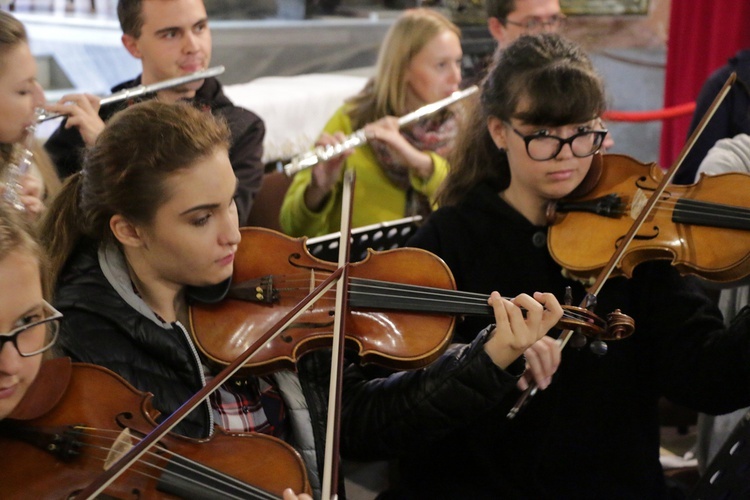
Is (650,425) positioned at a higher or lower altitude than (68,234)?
lower

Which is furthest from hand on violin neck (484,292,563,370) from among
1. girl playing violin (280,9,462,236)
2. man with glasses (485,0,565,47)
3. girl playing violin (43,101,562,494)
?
man with glasses (485,0,565,47)

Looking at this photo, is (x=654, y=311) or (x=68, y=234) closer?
(x=68, y=234)

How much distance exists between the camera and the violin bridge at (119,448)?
0.98 metres

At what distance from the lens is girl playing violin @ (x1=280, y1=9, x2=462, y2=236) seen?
2.29 m

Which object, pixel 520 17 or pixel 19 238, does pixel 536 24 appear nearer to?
pixel 520 17

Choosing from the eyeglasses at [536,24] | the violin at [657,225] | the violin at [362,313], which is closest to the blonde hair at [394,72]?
the eyeglasses at [536,24]

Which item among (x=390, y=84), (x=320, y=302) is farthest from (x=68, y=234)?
(x=390, y=84)

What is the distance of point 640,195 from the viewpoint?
59.1 inches

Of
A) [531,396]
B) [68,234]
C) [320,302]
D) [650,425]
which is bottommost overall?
[650,425]

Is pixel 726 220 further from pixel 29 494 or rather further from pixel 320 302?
pixel 29 494

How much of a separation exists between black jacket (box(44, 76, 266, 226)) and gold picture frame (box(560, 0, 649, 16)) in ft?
8.10

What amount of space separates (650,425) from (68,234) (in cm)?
101

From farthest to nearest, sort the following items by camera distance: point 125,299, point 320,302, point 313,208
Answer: point 313,208, point 320,302, point 125,299

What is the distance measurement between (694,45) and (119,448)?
350 cm
